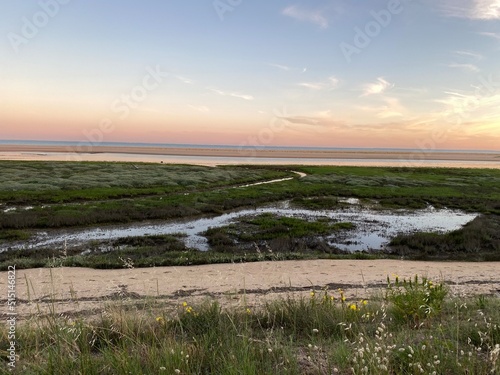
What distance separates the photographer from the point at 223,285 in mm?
10922

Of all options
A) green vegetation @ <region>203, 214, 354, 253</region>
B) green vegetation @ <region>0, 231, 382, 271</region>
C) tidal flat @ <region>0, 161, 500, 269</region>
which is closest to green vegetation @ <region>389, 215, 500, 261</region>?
tidal flat @ <region>0, 161, 500, 269</region>

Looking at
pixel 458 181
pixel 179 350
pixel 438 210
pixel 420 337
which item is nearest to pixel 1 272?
pixel 179 350

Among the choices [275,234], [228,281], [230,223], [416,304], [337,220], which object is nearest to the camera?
[416,304]

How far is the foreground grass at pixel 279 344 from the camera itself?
3725 millimetres

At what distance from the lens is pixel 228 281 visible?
1137cm

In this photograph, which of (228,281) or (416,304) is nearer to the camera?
(416,304)

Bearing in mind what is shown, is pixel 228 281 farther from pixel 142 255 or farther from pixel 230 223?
pixel 230 223

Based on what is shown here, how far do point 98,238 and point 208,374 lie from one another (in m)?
17.9

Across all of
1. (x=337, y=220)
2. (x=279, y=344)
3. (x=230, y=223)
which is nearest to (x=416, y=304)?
(x=279, y=344)

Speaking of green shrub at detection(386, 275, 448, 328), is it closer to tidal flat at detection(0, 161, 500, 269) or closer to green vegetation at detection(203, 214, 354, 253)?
tidal flat at detection(0, 161, 500, 269)

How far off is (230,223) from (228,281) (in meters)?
12.8

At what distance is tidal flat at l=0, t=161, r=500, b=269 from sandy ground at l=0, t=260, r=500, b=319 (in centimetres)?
96

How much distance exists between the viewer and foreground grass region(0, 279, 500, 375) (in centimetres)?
372

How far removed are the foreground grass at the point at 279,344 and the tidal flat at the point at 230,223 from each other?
2.68m
